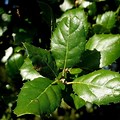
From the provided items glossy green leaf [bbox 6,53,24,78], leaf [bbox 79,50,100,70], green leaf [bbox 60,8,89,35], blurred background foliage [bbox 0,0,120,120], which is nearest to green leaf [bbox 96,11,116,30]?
blurred background foliage [bbox 0,0,120,120]

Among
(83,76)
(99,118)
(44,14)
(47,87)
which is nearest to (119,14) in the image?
(44,14)

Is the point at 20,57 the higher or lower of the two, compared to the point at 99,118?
higher

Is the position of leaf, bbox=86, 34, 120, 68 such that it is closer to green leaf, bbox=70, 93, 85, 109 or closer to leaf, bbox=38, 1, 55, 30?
green leaf, bbox=70, 93, 85, 109

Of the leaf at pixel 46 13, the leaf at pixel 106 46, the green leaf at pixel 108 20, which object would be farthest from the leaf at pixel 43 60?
the green leaf at pixel 108 20

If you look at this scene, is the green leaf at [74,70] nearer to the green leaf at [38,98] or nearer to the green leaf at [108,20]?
the green leaf at [38,98]

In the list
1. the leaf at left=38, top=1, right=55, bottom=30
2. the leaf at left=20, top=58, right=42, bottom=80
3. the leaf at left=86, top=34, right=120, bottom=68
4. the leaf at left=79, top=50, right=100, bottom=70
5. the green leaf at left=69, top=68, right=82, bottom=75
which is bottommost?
the leaf at left=20, top=58, right=42, bottom=80

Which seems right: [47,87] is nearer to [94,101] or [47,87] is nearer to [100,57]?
[94,101]

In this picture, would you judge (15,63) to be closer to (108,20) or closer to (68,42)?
(68,42)
